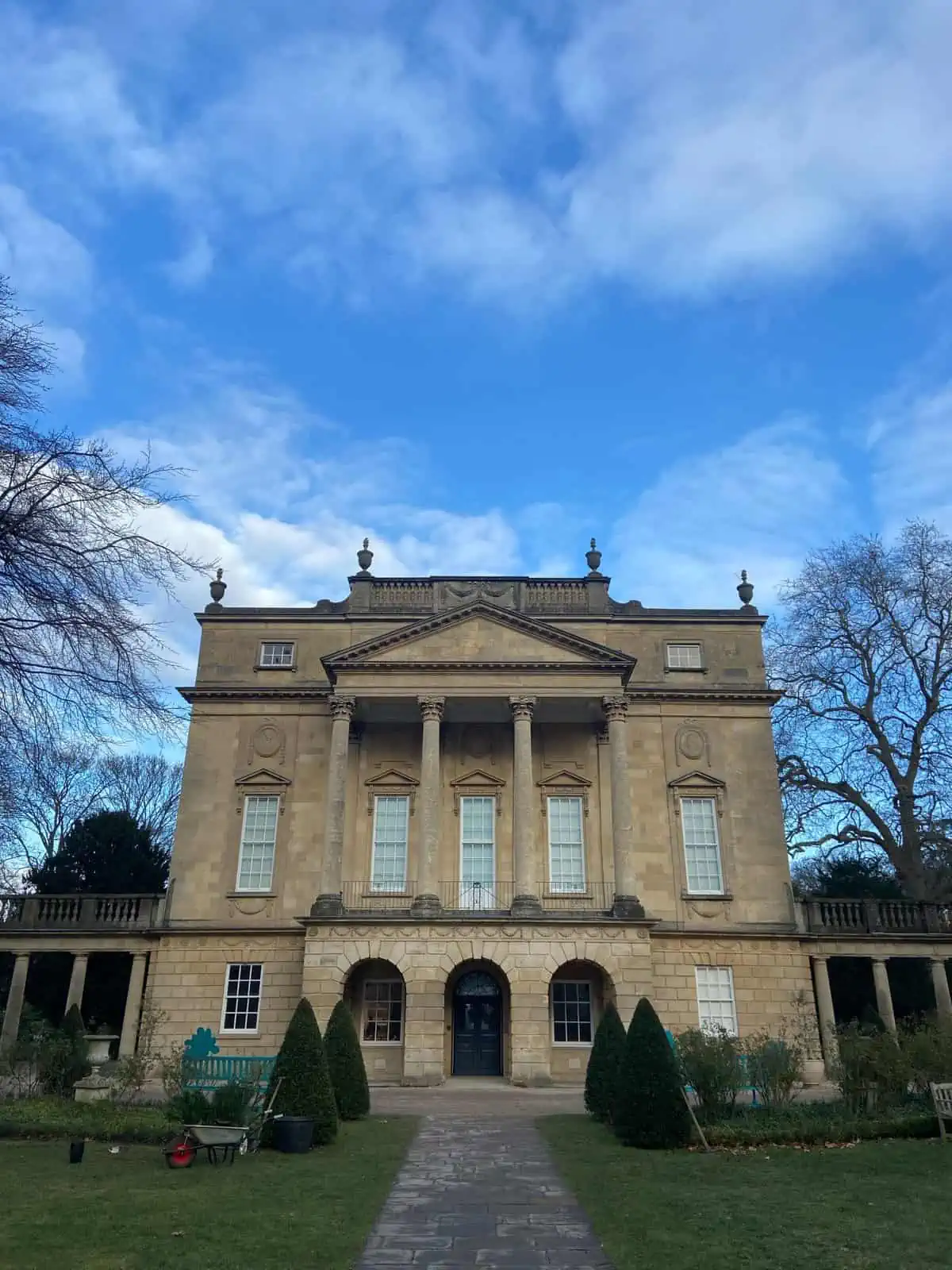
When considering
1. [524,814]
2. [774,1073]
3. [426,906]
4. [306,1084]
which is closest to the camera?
[306,1084]

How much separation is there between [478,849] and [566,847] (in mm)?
2709

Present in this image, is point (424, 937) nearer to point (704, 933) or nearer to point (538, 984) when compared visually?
point (538, 984)

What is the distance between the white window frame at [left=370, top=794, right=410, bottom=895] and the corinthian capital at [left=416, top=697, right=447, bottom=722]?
3092mm

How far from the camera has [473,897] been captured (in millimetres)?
28578

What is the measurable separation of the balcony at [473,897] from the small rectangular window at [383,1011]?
222 cm

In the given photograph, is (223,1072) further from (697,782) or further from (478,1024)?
(697,782)

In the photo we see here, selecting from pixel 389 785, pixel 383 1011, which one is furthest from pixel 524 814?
pixel 383 1011

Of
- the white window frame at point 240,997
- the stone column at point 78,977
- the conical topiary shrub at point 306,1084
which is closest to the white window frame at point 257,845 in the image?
the white window frame at point 240,997

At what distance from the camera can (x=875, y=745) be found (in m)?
33.4

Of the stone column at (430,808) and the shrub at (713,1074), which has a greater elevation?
the stone column at (430,808)

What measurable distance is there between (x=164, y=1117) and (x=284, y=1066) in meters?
2.69

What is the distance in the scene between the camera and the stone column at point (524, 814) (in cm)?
2661

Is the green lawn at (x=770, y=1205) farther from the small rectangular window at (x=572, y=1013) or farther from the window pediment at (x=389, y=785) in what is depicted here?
the window pediment at (x=389, y=785)

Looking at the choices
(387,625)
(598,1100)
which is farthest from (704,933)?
(387,625)
